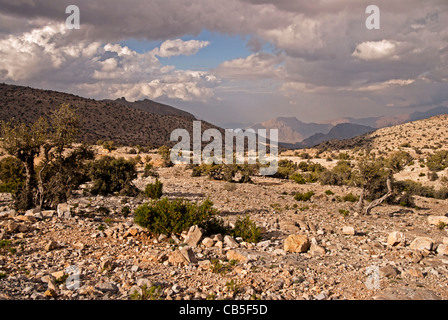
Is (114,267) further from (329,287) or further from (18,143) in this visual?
(18,143)

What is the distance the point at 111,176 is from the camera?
20.0 meters

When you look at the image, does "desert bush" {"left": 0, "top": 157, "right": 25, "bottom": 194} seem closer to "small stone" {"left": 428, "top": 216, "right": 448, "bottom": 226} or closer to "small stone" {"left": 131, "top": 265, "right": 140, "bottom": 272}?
"small stone" {"left": 131, "top": 265, "right": 140, "bottom": 272}

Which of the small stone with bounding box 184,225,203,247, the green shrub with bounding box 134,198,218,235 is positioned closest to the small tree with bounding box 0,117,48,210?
the green shrub with bounding box 134,198,218,235

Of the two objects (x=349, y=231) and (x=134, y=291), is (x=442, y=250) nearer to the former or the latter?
(x=349, y=231)

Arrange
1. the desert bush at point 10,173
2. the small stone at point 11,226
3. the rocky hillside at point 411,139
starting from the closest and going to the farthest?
1. the small stone at point 11,226
2. the desert bush at point 10,173
3. the rocky hillside at point 411,139

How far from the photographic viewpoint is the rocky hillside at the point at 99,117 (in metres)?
64.1

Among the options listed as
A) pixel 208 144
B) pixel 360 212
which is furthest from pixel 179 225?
pixel 208 144

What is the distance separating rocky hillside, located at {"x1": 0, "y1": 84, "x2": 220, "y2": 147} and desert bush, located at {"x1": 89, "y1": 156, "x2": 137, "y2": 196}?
43644mm

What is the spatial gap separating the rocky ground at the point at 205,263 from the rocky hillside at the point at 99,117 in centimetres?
5617

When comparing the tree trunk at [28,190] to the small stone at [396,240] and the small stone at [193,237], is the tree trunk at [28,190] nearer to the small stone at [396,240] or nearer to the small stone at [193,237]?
the small stone at [193,237]

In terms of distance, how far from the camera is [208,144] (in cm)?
7338

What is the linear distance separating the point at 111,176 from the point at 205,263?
14424 mm

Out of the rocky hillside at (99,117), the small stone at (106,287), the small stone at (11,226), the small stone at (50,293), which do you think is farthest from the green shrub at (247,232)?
the rocky hillside at (99,117)

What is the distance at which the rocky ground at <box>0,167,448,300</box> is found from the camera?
20.0 ft
